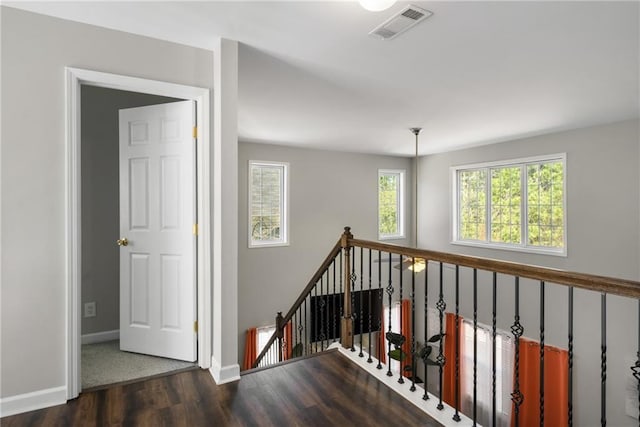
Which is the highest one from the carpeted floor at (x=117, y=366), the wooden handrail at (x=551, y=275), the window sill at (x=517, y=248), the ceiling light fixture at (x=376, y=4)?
the ceiling light fixture at (x=376, y=4)

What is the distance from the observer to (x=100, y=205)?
3303 millimetres

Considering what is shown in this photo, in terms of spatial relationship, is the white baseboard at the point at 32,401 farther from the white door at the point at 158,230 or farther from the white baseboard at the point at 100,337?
the white baseboard at the point at 100,337

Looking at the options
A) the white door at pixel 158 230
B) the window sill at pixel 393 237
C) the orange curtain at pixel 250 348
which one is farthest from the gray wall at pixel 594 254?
the white door at pixel 158 230

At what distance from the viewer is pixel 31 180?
2.05 m

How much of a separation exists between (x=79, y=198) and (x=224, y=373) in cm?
146

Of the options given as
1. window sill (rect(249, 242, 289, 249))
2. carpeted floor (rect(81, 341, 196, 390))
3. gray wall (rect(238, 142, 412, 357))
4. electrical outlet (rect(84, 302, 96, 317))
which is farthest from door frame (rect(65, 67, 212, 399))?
window sill (rect(249, 242, 289, 249))

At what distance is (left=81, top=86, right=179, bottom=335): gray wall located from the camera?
323cm

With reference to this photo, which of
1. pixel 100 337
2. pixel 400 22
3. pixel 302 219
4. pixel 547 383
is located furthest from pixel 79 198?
pixel 547 383

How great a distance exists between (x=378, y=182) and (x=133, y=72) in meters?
5.45

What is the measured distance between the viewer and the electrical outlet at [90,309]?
320 centimetres

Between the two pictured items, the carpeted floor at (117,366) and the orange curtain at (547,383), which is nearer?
the carpeted floor at (117,366)

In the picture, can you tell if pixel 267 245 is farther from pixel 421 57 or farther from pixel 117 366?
pixel 421 57

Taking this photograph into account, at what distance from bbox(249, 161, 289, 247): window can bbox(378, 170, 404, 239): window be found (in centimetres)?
213

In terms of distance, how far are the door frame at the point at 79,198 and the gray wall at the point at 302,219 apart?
3.39 m
